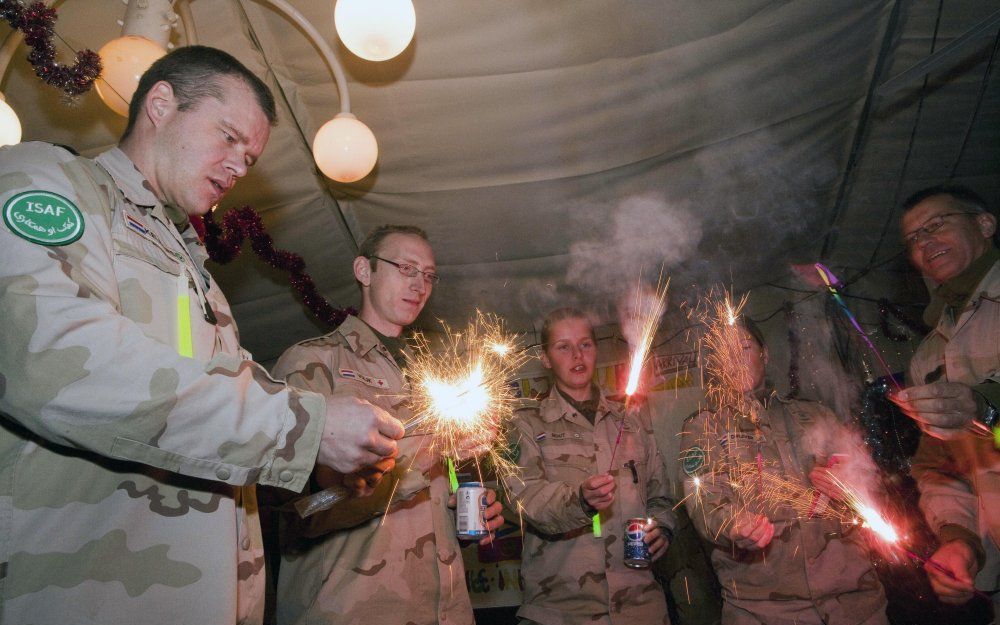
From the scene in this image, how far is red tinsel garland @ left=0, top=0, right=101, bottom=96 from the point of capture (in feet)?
8.12

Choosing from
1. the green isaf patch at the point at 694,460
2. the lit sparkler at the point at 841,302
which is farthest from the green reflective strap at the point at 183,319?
the lit sparkler at the point at 841,302

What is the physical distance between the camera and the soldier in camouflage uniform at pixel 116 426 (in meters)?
1.18

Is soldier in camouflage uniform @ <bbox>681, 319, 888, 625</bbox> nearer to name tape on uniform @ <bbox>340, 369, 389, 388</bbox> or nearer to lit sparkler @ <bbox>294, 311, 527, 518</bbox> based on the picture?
lit sparkler @ <bbox>294, 311, 527, 518</bbox>

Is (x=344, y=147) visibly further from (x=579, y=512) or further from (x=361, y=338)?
(x=579, y=512)

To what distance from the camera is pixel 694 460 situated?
3693mm

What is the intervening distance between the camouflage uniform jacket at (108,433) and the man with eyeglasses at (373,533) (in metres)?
0.57

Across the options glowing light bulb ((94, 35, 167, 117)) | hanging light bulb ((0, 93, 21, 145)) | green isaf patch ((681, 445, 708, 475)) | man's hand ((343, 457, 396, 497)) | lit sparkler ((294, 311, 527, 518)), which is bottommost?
man's hand ((343, 457, 396, 497))

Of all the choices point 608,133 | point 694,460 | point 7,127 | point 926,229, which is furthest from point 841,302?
point 7,127

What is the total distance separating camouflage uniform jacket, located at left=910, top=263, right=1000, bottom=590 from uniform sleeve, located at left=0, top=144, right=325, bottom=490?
142 inches

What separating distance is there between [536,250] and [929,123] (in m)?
3.31

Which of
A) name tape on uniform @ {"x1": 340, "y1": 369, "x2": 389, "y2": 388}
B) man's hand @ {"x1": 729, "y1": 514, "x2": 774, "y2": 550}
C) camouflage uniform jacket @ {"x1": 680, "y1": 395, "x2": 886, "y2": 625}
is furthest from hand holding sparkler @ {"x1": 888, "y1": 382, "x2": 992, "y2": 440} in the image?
name tape on uniform @ {"x1": 340, "y1": 369, "x2": 389, "y2": 388}

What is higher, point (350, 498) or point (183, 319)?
point (183, 319)

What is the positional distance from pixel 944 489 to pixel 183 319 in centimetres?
422

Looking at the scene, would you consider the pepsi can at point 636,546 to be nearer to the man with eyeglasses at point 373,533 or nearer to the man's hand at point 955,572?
the man with eyeglasses at point 373,533
